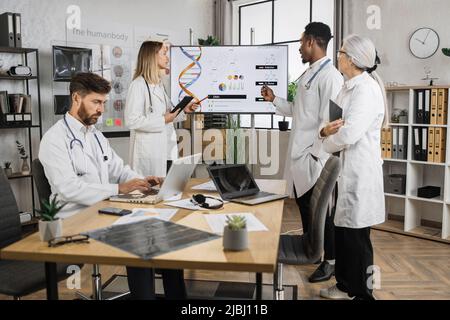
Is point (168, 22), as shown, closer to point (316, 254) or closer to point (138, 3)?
point (138, 3)

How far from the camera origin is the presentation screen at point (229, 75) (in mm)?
4469

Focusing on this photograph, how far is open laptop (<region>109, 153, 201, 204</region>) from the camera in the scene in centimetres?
229

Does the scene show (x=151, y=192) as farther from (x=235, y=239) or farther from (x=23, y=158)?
(x=23, y=158)

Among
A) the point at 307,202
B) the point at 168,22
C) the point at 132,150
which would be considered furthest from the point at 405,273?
the point at 168,22

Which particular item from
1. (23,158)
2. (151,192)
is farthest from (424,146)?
(23,158)

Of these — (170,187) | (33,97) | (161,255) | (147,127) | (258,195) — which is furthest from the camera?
(33,97)

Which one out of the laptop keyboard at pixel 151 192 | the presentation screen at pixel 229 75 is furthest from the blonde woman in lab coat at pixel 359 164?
the presentation screen at pixel 229 75

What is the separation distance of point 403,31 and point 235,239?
3.94m

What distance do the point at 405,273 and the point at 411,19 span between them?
2.57 metres

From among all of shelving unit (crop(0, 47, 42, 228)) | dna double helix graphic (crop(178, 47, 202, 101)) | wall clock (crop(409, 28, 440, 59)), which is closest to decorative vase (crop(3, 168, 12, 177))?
shelving unit (crop(0, 47, 42, 228))

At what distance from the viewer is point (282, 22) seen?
6.19 metres

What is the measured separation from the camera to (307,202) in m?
3.44

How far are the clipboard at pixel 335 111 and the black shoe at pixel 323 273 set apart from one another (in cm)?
112

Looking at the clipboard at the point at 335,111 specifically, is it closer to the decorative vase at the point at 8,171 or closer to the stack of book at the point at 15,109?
the stack of book at the point at 15,109
